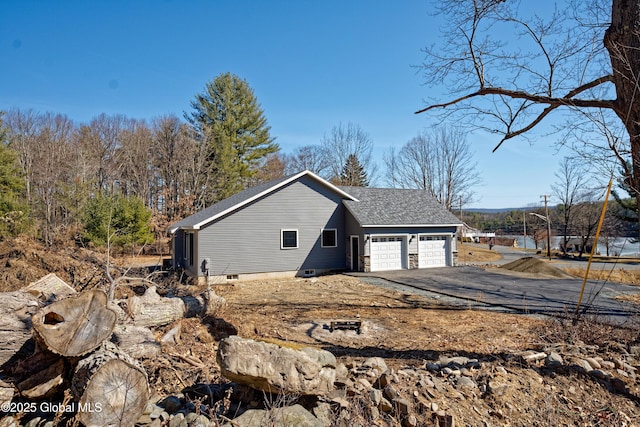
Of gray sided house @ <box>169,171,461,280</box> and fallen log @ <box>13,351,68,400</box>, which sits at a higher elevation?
gray sided house @ <box>169,171,461,280</box>

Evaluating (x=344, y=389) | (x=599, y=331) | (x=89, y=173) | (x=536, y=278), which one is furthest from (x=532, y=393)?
(x=89, y=173)

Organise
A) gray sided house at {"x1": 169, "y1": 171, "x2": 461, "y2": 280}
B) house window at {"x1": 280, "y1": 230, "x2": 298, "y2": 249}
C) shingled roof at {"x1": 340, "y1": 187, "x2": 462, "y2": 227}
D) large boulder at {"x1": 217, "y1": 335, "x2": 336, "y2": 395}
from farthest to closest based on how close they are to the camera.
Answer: shingled roof at {"x1": 340, "y1": 187, "x2": 462, "y2": 227}
house window at {"x1": 280, "y1": 230, "x2": 298, "y2": 249}
gray sided house at {"x1": 169, "y1": 171, "x2": 461, "y2": 280}
large boulder at {"x1": 217, "y1": 335, "x2": 336, "y2": 395}

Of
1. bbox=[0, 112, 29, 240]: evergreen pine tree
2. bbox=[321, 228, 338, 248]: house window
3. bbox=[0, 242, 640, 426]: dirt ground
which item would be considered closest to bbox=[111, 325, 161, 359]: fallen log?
bbox=[0, 242, 640, 426]: dirt ground

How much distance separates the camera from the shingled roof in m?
17.3

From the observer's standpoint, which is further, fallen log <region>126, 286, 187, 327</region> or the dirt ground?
fallen log <region>126, 286, 187, 327</region>

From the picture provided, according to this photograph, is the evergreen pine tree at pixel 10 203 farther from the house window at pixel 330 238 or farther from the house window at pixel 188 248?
the house window at pixel 330 238

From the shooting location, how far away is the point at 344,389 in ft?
12.4

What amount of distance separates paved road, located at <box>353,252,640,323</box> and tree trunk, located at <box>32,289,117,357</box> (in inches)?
331

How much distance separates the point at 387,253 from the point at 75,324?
14.8 m

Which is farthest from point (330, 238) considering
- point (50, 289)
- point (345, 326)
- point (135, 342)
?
point (135, 342)

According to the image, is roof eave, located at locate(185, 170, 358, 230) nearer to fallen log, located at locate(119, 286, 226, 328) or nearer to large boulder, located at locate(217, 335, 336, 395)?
fallen log, located at locate(119, 286, 226, 328)

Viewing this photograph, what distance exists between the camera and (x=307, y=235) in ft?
55.9

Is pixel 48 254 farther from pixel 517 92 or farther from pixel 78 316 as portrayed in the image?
pixel 517 92

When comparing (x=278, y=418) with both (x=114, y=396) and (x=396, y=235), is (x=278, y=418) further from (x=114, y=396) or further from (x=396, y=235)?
(x=396, y=235)
